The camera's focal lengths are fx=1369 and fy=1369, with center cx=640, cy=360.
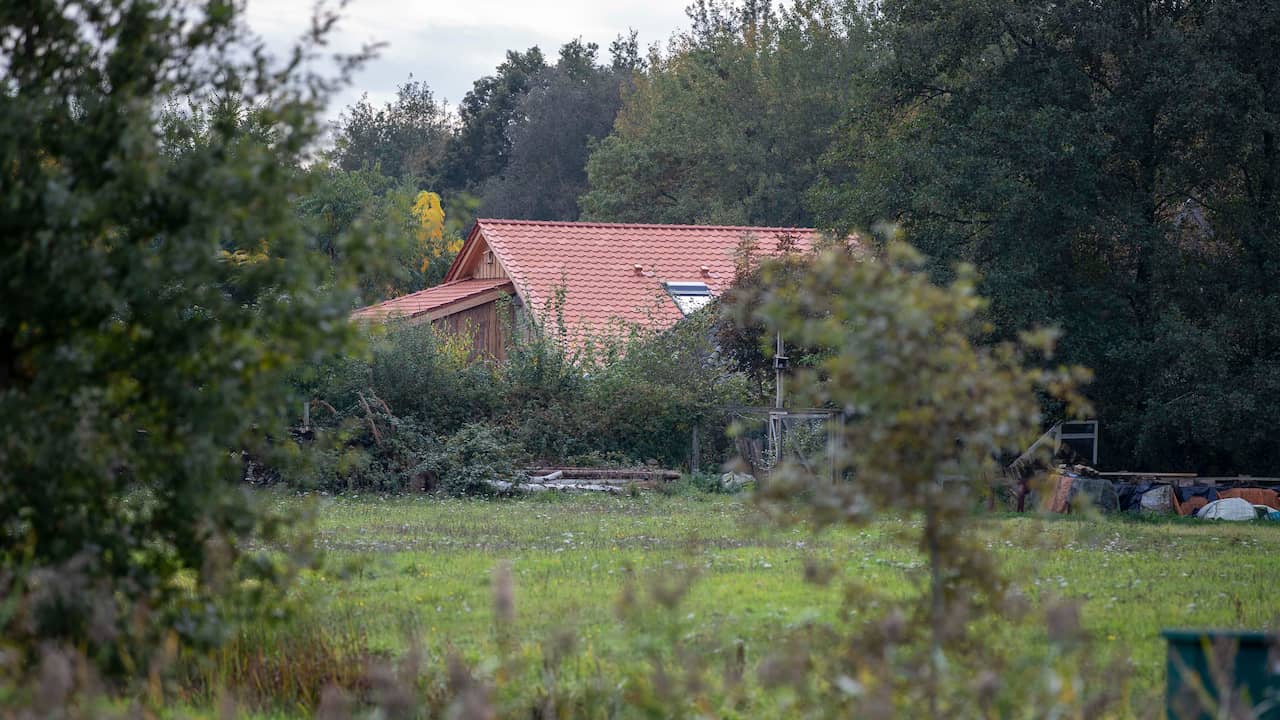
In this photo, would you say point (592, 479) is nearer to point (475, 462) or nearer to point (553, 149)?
point (475, 462)

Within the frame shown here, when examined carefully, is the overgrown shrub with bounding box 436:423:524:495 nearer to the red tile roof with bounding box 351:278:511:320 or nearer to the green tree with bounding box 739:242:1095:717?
the red tile roof with bounding box 351:278:511:320

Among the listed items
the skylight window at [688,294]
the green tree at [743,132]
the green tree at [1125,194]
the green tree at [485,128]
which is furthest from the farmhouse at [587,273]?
the green tree at [485,128]

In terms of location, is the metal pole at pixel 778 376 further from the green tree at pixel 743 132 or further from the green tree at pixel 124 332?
the green tree at pixel 743 132

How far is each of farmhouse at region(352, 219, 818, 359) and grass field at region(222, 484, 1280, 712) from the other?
11.6 m

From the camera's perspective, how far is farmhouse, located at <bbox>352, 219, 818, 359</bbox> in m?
29.1

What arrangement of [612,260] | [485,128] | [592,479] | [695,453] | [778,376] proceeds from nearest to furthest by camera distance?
[592,479] → [778,376] → [695,453] → [612,260] → [485,128]

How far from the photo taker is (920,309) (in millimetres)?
4656

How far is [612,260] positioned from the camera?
31.6 metres

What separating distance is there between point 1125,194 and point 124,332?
17751 mm

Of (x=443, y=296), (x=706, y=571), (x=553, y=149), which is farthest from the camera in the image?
(x=553, y=149)

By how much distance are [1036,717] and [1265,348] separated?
56.7 feet

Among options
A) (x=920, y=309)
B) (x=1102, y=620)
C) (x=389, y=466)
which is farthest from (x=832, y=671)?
(x=389, y=466)

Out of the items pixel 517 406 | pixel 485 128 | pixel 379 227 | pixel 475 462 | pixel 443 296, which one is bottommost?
pixel 475 462

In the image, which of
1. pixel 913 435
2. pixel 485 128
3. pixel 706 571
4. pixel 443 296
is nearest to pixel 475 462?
pixel 706 571
